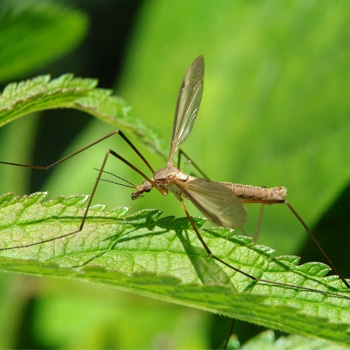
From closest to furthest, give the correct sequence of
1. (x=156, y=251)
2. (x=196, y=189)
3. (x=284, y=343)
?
(x=156, y=251) → (x=284, y=343) → (x=196, y=189)

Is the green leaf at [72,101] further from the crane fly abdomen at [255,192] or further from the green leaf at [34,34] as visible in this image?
the crane fly abdomen at [255,192]

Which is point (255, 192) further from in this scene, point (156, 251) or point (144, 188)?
point (156, 251)

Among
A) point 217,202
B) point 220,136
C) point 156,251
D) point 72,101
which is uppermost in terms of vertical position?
point 220,136

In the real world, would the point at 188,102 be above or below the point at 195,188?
above

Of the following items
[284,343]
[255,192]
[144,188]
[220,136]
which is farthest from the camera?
[220,136]

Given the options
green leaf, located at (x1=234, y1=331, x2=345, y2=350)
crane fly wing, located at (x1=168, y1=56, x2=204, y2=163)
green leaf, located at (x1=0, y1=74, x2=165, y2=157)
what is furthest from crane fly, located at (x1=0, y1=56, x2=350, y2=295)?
green leaf, located at (x1=234, y1=331, x2=345, y2=350)

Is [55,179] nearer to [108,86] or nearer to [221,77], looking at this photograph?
[221,77]

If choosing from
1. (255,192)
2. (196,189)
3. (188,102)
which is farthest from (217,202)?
(188,102)

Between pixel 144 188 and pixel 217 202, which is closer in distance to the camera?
pixel 217 202
